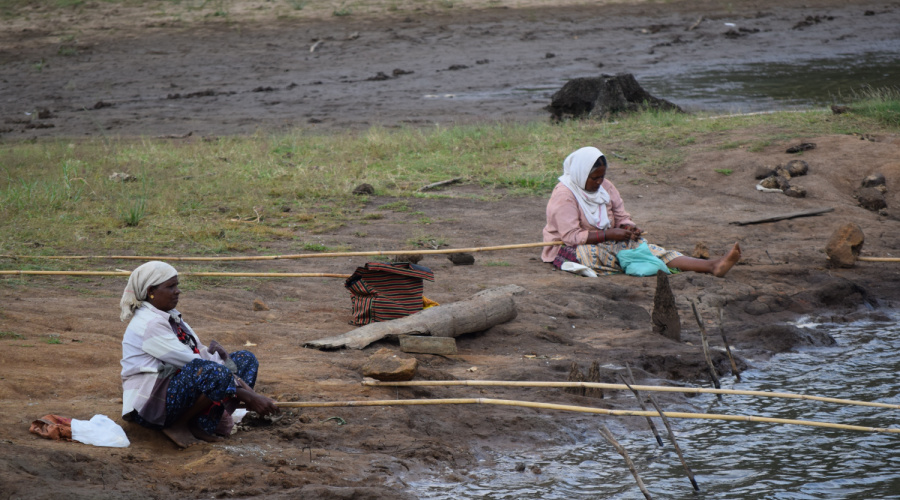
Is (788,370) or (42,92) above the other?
(42,92)

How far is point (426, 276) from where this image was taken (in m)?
6.07

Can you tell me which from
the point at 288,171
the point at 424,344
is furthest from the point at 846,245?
the point at 288,171

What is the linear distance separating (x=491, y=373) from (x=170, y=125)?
11.0m

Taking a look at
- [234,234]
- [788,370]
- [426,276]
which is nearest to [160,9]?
[234,234]

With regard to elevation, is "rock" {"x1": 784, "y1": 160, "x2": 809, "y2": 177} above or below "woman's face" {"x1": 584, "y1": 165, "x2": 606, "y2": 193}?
below

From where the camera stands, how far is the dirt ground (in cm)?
398

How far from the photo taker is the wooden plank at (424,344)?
18.1ft

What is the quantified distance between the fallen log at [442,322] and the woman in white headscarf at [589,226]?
1.58 m

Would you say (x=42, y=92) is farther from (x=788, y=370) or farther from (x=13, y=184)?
(x=788, y=370)

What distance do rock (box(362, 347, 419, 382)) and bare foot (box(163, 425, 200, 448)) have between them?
1081mm

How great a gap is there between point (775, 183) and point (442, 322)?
224 inches

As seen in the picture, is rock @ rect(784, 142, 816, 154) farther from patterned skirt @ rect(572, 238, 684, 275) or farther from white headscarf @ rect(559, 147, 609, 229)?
white headscarf @ rect(559, 147, 609, 229)

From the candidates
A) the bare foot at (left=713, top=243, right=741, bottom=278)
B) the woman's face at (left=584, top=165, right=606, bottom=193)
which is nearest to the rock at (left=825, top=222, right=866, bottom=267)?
the bare foot at (left=713, top=243, right=741, bottom=278)

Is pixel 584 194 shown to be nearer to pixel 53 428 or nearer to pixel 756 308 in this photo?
pixel 756 308
